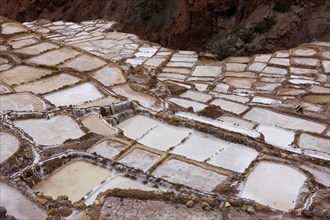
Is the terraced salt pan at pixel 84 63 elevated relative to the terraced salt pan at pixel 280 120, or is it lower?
elevated

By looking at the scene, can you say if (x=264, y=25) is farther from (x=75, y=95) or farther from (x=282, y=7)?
(x=75, y=95)

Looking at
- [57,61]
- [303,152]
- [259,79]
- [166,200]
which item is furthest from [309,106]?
[166,200]

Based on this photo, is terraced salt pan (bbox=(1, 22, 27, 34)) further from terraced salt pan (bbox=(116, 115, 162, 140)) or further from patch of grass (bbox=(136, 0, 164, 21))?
patch of grass (bbox=(136, 0, 164, 21))

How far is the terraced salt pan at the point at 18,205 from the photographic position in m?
2.19

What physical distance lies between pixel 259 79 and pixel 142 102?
312cm

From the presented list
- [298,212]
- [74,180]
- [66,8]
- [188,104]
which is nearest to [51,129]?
[74,180]

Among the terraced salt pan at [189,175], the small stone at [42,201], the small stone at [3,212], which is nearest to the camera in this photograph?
the small stone at [3,212]

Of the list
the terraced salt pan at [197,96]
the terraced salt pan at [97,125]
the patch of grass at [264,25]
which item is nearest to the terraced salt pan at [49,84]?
the terraced salt pan at [97,125]

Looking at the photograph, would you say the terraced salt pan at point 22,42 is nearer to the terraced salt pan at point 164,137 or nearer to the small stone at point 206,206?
the terraced salt pan at point 164,137

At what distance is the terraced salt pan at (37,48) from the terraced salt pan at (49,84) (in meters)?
0.98

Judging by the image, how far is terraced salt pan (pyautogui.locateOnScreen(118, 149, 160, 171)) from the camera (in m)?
2.79

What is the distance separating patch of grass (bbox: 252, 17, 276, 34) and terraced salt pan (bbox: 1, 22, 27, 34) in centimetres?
549

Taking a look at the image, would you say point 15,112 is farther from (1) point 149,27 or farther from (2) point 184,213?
(1) point 149,27

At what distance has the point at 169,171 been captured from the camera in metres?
2.75
